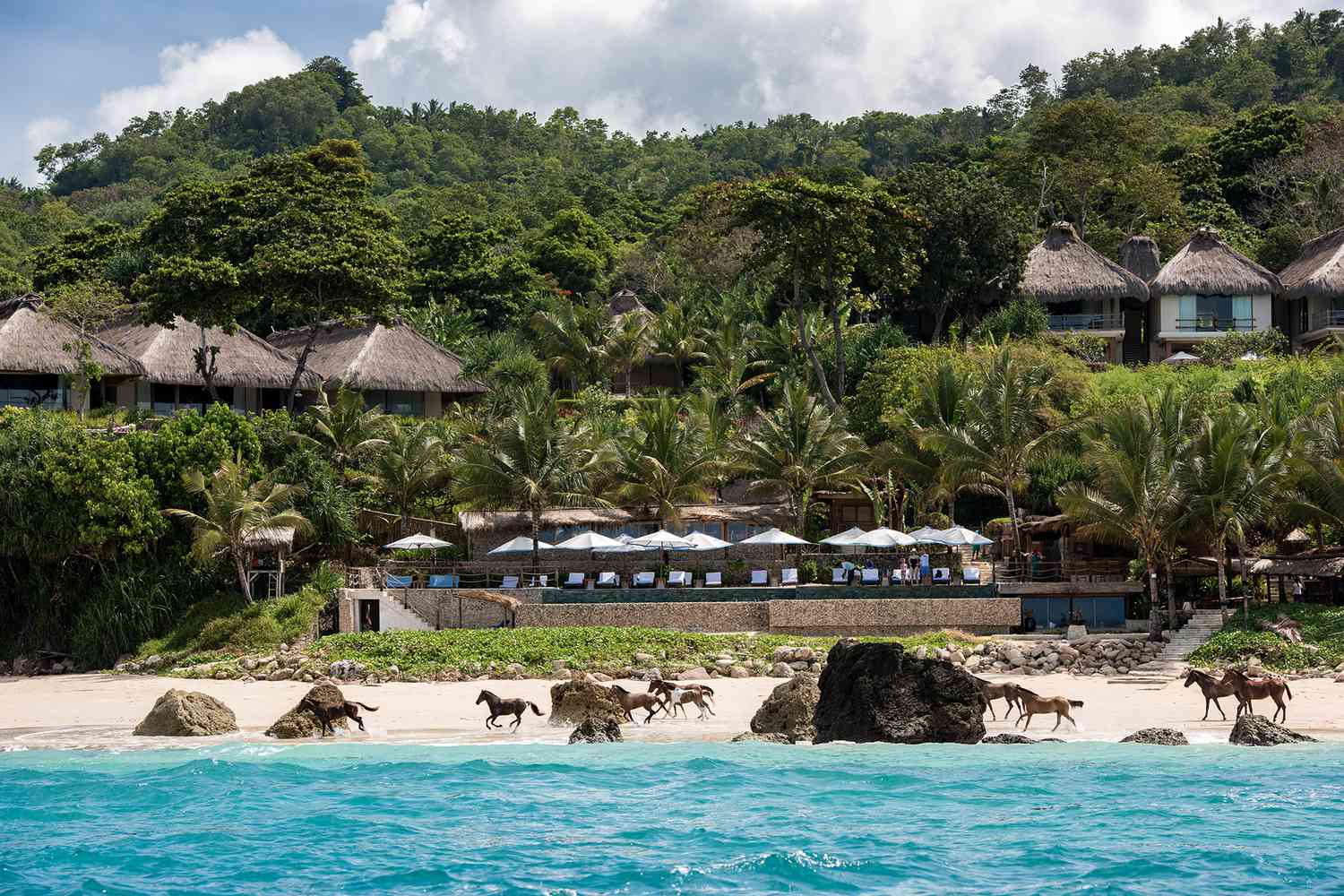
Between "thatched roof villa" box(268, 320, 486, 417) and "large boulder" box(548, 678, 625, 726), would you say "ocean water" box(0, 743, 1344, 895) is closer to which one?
"large boulder" box(548, 678, 625, 726)

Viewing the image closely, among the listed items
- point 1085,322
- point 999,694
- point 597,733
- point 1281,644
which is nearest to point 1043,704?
point 999,694

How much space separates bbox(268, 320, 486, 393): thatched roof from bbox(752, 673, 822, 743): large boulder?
2479cm

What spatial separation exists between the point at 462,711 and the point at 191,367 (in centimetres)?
2294

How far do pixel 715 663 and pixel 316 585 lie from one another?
377 inches

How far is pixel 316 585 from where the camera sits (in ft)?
102

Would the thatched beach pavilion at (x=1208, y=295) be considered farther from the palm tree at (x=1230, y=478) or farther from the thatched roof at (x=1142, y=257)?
the palm tree at (x=1230, y=478)

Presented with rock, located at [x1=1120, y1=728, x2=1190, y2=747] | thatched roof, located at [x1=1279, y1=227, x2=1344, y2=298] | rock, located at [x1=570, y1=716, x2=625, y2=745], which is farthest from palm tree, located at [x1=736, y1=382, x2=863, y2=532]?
thatched roof, located at [x1=1279, y1=227, x2=1344, y2=298]

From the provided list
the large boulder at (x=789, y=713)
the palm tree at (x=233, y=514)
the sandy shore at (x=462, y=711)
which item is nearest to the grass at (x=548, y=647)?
the sandy shore at (x=462, y=711)

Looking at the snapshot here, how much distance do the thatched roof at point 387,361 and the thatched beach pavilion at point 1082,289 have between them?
720 inches

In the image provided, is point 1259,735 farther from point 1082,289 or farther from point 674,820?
point 1082,289

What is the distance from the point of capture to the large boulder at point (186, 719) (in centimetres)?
2108

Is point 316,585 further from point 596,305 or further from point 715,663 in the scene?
point 596,305

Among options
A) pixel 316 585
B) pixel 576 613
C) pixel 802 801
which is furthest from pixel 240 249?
pixel 802 801

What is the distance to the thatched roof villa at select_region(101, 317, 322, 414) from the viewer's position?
42031 mm
